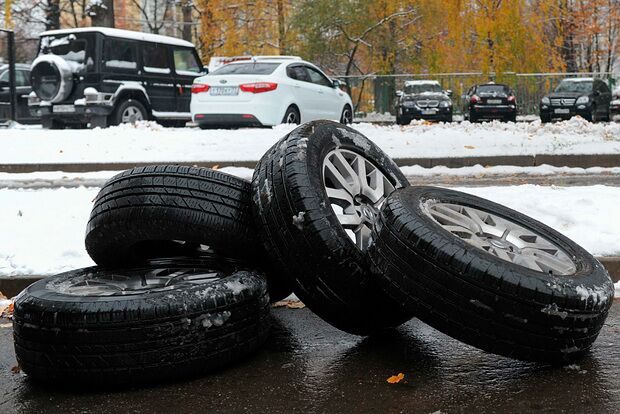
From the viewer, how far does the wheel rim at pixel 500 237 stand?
3.91 metres

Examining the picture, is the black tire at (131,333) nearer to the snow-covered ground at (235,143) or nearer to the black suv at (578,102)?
the snow-covered ground at (235,143)

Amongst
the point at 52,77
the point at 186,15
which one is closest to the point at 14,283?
the point at 52,77

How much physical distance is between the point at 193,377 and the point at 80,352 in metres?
0.50

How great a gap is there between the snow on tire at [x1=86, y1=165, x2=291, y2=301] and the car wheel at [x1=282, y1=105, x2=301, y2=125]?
11351 millimetres

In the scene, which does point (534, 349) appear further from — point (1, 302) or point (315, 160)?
point (1, 302)

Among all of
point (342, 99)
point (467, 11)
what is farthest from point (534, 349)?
point (467, 11)

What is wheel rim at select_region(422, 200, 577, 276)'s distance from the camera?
3912 millimetres

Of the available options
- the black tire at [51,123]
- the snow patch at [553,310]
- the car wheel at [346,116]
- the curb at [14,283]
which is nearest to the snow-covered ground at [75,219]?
the curb at [14,283]

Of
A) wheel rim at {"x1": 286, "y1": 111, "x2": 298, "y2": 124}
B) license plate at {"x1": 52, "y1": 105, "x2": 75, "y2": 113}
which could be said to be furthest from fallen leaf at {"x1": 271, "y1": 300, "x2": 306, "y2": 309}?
license plate at {"x1": 52, "y1": 105, "x2": 75, "y2": 113}

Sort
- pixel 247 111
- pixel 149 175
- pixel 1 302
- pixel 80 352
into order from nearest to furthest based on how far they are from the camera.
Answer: pixel 80 352 < pixel 149 175 < pixel 1 302 < pixel 247 111

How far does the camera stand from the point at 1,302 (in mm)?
4879

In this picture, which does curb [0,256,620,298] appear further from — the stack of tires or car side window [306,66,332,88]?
car side window [306,66,332,88]

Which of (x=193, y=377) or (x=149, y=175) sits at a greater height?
(x=149, y=175)

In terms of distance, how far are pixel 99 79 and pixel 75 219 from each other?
1067cm
